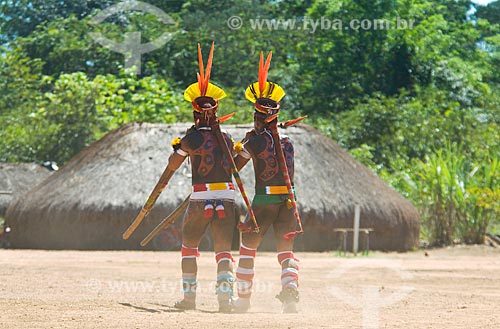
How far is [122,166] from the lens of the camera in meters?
20.1

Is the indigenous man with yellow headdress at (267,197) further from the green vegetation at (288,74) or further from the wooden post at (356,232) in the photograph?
the green vegetation at (288,74)

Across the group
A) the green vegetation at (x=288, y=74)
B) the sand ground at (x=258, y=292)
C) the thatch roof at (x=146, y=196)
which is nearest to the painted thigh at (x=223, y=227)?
the sand ground at (x=258, y=292)

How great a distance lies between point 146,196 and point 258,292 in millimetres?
8069

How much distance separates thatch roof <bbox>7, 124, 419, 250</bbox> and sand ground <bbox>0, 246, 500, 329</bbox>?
86 cm

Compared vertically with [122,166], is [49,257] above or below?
below

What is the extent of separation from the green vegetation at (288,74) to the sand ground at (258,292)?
339 inches

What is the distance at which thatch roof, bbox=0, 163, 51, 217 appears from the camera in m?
22.5

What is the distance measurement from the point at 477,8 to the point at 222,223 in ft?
118

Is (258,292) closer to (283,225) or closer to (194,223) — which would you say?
(283,225)

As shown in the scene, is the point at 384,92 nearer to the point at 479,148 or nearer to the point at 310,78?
the point at 310,78

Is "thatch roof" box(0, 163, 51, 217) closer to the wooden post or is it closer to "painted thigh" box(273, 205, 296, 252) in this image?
the wooden post

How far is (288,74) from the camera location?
1331 inches

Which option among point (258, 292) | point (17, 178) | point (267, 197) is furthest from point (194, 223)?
point (17, 178)

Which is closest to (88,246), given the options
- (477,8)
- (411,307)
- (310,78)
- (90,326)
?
(411,307)
